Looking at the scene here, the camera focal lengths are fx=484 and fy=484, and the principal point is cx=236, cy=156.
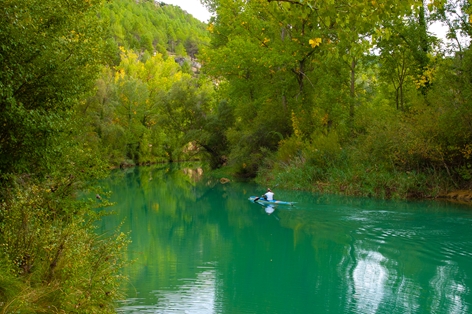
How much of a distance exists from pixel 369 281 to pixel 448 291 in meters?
1.52

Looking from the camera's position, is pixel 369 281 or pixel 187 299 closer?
pixel 187 299

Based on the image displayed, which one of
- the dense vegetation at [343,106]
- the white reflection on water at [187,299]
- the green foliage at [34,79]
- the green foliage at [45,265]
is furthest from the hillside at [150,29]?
the green foliage at [45,265]

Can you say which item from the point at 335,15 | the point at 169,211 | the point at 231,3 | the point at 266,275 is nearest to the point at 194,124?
the point at 231,3

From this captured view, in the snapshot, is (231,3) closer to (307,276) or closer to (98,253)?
(307,276)

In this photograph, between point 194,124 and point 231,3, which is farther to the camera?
point 194,124

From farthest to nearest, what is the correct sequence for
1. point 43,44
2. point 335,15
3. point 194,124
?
point 194,124, point 43,44, point 335,15

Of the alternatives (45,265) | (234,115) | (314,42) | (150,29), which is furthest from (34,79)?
(150,29)

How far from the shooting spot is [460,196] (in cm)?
2058

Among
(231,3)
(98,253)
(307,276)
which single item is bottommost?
(307,276)

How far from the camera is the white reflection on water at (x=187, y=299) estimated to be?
8.25 metres

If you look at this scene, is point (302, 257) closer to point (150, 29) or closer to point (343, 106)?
point (343, 106)

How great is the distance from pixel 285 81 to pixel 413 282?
21601 mm

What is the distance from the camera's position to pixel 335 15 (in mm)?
4984

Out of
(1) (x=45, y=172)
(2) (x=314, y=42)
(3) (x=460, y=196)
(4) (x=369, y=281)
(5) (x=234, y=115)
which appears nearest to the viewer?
(2) (x=314, y=42)
